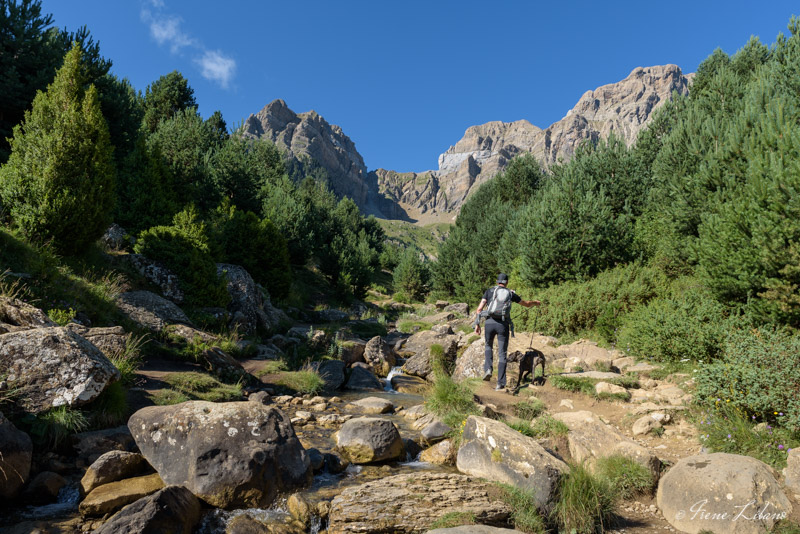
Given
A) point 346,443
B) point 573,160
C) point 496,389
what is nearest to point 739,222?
point 496,389

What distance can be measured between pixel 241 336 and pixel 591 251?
47.4 feet

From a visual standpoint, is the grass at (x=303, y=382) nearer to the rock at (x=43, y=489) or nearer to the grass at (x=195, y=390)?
the grass at (x=195, y=390)

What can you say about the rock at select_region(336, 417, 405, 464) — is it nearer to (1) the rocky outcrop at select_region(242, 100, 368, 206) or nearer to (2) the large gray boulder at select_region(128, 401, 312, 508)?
(2) the large gray boulder at select_region(128, 401, 312, 508)

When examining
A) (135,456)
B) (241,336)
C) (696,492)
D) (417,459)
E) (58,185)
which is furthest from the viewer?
(241,336)

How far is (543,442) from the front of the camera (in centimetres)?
627

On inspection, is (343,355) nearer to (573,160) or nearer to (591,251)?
(591,251)

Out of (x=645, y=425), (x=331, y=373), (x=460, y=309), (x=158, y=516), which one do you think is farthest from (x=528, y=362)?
(x=460, y=309)

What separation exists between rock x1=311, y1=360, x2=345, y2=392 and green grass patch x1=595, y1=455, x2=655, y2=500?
331 inches

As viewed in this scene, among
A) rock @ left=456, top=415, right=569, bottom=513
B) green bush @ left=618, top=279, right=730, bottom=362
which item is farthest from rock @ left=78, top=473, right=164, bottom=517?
green bush @ left=618, top=279, right=730, bottom=362

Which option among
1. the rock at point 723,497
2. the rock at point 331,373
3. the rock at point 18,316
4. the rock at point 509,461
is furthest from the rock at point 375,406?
the rock at point 18,316

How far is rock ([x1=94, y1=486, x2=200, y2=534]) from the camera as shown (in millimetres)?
3586

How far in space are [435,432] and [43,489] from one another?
225 inches

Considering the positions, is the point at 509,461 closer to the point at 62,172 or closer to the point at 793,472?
the point at 793,472

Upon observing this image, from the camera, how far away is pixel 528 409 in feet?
25.9
